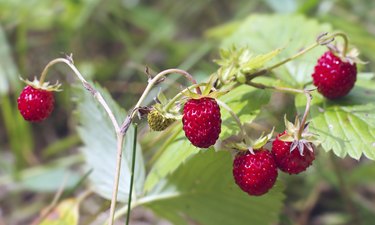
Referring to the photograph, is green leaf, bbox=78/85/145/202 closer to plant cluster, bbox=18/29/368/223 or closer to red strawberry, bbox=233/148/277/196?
plant cluster, bbox=18/29/368/223

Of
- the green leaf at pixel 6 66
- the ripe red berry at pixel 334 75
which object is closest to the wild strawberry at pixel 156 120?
the ripe red berry at pixel 334 75

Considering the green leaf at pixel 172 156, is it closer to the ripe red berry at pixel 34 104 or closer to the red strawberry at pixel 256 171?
the red strawberry at pixel 256 171

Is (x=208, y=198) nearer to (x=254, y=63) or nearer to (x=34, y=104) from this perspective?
(x=254, y=63)

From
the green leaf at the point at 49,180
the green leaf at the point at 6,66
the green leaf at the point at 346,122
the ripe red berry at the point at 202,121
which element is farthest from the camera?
the green leaf at the point at 6,66

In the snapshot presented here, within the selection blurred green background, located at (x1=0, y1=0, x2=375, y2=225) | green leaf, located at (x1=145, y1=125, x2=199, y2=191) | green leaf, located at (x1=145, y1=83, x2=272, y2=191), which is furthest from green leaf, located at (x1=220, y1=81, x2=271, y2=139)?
blurred green background, located at (x1=0, y1=0, x2=375, y2=225)

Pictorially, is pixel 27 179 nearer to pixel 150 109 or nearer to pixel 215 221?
pixel 215 221

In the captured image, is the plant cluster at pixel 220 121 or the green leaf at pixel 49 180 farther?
the green leaf at pixel 49 180

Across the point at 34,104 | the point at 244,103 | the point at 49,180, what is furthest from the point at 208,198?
the point at 49,180

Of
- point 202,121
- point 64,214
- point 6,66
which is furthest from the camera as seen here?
point 6,66
